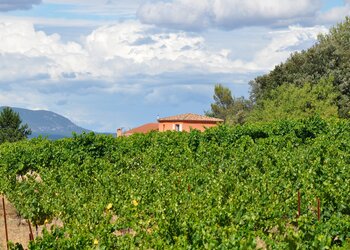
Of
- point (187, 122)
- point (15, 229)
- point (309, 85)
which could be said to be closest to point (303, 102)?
point (309, 85)

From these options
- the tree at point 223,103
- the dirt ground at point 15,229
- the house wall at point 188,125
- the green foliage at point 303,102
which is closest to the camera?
the dirt ground at point 15,229

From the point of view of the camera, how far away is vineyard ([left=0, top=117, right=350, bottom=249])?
12.4 meters

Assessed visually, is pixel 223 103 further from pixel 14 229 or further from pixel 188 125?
pixel 14 229

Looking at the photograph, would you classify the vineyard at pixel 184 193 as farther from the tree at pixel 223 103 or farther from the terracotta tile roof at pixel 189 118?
the tree at pixel 223 103

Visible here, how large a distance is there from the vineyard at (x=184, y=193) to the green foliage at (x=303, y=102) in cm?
2322

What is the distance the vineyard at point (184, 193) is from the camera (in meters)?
12.4

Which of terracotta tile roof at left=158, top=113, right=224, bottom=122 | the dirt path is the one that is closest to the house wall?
terracotta tile roof at left=158, top=113, right=224, bottom=122

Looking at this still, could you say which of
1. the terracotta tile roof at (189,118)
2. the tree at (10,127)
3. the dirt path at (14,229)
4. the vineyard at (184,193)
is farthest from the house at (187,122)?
the dirt path at (14,229)

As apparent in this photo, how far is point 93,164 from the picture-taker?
82.7 feet

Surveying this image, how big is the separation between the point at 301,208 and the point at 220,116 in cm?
7992

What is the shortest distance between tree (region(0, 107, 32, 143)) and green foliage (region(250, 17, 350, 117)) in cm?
2575

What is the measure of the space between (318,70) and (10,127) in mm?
32780

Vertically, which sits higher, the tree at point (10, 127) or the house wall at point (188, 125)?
the tree at point (10, 127)

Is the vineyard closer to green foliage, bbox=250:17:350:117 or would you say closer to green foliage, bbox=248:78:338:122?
green foliage, bbox=248:78:338:122
